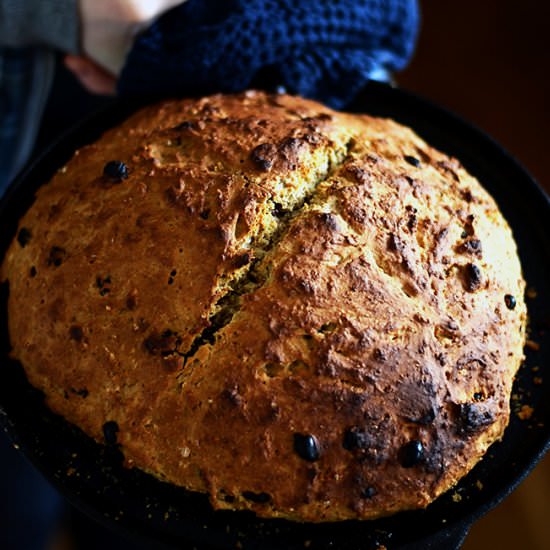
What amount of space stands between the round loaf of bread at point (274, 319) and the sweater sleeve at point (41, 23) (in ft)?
1.10

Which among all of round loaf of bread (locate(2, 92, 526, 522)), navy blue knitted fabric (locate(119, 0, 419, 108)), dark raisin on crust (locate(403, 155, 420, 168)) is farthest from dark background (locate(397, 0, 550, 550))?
round loaf of bread (locate(2, 92, 526, 522))

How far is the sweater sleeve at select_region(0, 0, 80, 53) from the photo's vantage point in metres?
1.19

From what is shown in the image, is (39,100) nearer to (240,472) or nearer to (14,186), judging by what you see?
(14,186)

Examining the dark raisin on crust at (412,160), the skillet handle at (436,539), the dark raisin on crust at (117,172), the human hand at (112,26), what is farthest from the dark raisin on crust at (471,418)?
the human hand at (112,26)

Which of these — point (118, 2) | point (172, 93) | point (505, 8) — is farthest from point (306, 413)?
point (505, 8)

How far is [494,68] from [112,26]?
148cm

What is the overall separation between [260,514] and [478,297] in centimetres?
43

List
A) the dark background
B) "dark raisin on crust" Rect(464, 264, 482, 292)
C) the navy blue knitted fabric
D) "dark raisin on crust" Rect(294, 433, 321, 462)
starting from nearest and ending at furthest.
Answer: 1. "dark raisin on crust" Rect(294, 433, 321, 462)
2. "dark raisin on crust" Rect(464, 264, 482, 292)
3. the navy blue knitted fabric
4. the dark background

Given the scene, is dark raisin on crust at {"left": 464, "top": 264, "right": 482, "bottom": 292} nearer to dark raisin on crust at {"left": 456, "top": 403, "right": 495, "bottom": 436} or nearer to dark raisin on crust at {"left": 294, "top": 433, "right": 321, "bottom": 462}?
dark raisin on crust at {"left": 456, "top": 403, "right": 495, "bottom": 436}

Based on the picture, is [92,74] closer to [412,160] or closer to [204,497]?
[412,160]

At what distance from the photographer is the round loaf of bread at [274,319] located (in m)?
0.88

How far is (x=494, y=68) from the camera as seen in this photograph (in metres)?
Answer: 2.23

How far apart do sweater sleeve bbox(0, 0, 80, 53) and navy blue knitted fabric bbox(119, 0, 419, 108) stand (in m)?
0.14

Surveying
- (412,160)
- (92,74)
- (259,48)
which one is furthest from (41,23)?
(412,160)
